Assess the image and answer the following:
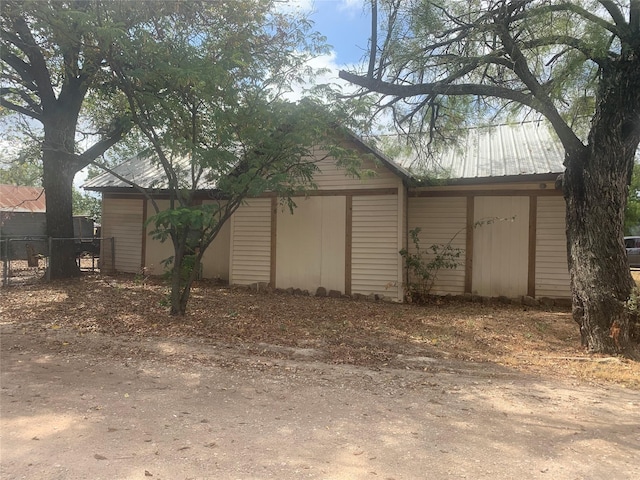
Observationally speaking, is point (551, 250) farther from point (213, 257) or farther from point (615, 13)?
point (213, 257)

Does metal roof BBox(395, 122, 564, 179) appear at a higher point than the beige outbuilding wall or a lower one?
higher

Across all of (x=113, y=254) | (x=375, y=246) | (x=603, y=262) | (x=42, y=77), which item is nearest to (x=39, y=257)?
(x=113, y=254)

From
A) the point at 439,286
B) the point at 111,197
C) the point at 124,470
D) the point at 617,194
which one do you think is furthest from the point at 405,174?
the point at 111,197

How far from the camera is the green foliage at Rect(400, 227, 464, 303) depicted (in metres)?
10.9

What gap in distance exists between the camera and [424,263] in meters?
11.4

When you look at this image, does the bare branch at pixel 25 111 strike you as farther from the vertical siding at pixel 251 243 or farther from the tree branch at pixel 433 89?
the tree branch at pixel 433 89

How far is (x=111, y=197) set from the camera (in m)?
14.8

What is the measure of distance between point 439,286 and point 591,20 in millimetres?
6446

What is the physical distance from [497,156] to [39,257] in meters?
14.0

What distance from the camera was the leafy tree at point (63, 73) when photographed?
6.83 meters

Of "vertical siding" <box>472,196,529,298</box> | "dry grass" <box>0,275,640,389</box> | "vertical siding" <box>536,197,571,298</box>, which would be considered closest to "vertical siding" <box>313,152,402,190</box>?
"vertical siding" <box>472,196,529,298</box>

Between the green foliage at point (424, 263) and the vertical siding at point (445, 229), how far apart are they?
101 mm

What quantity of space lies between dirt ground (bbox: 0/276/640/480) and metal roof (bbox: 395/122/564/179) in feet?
13.0

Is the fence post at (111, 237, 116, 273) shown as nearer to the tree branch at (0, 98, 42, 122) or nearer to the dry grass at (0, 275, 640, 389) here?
the dry grass at (0, 275, 640, 389)
